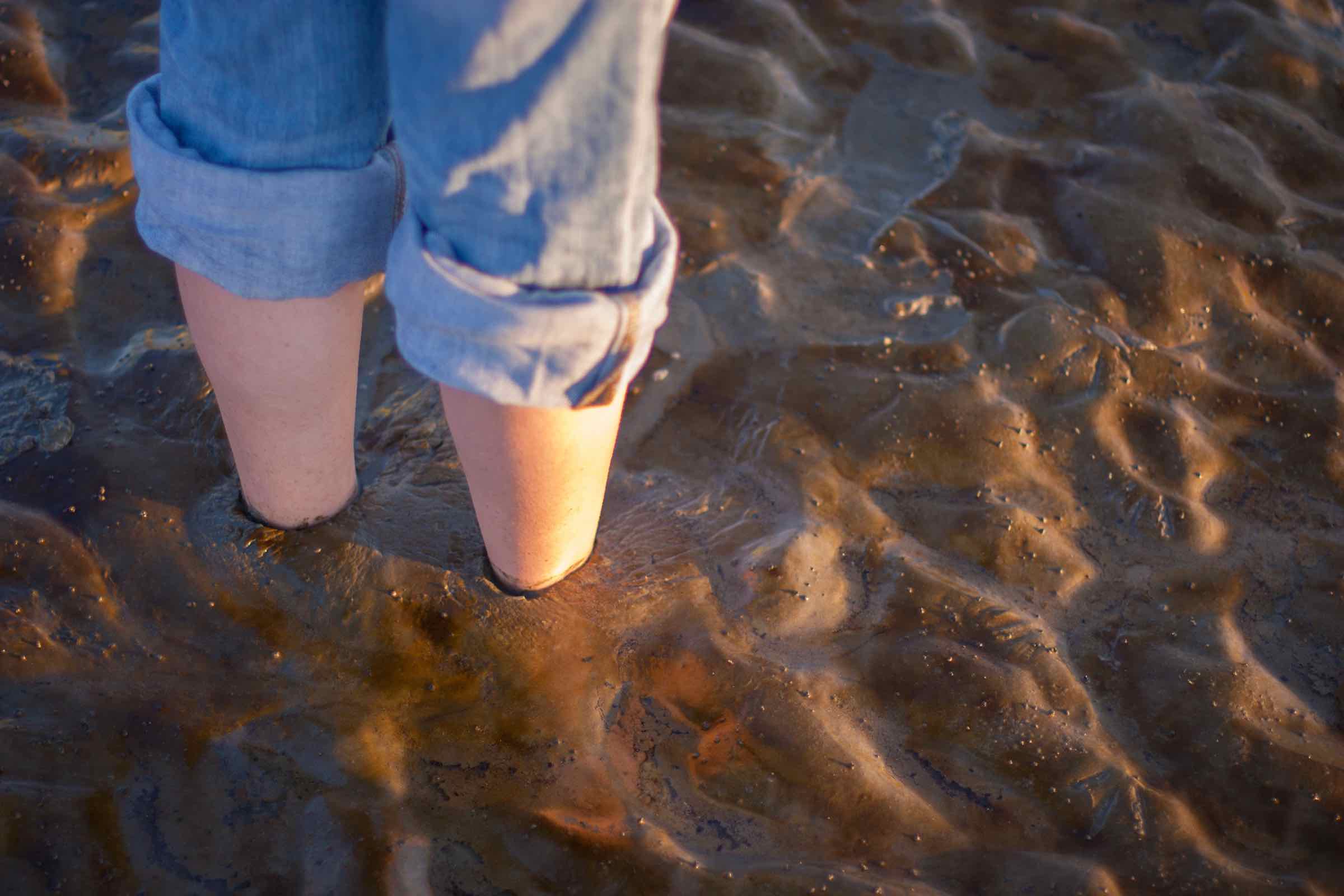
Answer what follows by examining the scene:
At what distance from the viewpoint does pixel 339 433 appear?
4.04 ft

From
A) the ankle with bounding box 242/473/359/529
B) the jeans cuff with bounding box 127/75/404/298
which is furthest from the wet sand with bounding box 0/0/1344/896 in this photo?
the jeans cuff with bounding box 127/75/404/298

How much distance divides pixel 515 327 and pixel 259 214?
0.30 metres

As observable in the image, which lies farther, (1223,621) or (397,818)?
(1223,621)

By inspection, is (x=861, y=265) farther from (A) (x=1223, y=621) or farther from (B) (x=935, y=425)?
(A) (x=1223, y=621)

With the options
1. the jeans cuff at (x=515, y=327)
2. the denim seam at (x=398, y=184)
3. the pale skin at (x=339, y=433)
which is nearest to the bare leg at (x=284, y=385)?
the pale skin at (x=339, y=433)

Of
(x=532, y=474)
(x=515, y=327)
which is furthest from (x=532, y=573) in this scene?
(x=515, y=327)

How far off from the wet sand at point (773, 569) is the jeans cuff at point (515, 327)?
19.6 inches

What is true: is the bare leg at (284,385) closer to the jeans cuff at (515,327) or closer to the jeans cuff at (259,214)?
the jeans cuff at (259,214)

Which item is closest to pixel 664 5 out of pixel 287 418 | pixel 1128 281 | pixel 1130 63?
pixel 287 418

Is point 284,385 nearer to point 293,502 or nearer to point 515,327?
point 293,502

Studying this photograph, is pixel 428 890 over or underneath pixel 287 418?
underneath

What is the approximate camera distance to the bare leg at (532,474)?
38.7 inches

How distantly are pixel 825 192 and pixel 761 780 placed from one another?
120 centimetres

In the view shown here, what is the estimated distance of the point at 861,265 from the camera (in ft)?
5.95
